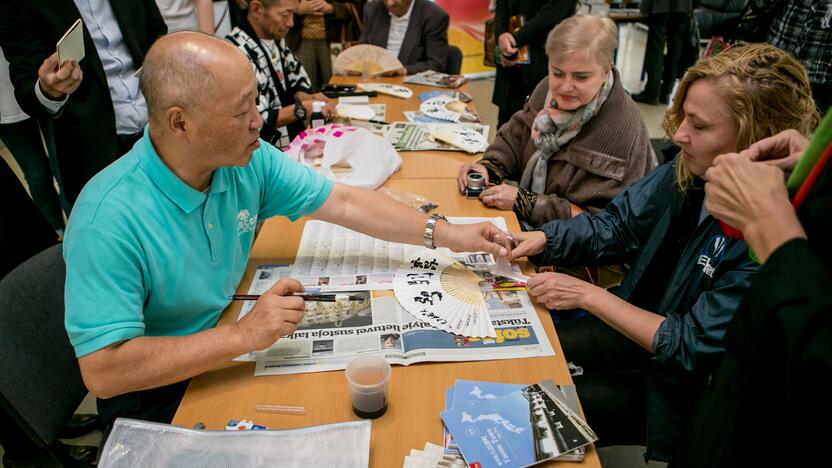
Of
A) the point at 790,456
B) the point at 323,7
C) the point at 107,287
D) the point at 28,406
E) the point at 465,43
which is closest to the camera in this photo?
the point at 790,456

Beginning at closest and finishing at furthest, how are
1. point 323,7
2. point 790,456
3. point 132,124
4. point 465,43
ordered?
point 790,456
point 132,124
point 323,7
point 465,43

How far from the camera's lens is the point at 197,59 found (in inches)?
44.4

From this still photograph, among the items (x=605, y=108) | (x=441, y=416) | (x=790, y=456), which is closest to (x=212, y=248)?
(x=441, y=416)

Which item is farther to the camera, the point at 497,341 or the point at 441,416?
the point at 497,341

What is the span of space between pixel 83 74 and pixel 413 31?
88.1 inches

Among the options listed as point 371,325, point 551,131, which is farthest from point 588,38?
point 371,325

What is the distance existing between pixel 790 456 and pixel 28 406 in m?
1.49

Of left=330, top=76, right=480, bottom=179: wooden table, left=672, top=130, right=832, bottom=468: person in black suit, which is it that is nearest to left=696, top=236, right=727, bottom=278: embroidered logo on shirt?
left=672, top=130, right=832, bottom=468: person in black suit

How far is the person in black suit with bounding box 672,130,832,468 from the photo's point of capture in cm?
68

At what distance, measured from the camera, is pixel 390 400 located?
3.71 ft

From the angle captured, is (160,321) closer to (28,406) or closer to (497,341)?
(28,406)

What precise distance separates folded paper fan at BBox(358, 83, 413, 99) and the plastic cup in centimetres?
240

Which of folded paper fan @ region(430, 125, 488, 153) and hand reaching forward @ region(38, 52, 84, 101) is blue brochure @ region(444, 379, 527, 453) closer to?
folded paper fan @ region(430, 125, 488, 153)

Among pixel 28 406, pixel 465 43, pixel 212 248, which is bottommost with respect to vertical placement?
pixel 465 43
